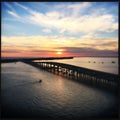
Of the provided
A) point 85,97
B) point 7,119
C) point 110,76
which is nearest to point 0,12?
point 7,119

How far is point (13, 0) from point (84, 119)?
4580 millimetres

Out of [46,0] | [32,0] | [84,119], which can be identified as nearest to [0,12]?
[32,0]

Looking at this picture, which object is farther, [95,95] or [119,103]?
[95,95]

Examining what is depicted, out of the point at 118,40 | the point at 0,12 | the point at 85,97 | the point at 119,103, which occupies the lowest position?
the point at 85,97

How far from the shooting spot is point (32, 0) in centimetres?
699

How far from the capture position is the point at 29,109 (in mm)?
10031

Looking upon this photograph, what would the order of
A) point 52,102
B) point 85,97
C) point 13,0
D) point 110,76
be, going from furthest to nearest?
point 110,76 → point 85,97 → point 52,102 → point 13,0

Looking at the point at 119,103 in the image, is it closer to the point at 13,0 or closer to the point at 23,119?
the point at 23,119

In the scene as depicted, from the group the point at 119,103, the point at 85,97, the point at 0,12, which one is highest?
the point at 0,12

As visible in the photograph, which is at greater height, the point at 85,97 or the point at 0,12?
the point at 0,12

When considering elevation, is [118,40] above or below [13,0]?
below

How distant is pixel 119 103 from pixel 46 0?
4.13 m

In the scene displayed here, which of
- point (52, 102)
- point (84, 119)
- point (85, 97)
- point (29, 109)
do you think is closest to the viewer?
point (84, 119)

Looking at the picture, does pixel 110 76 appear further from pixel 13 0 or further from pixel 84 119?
pixel 13 0
